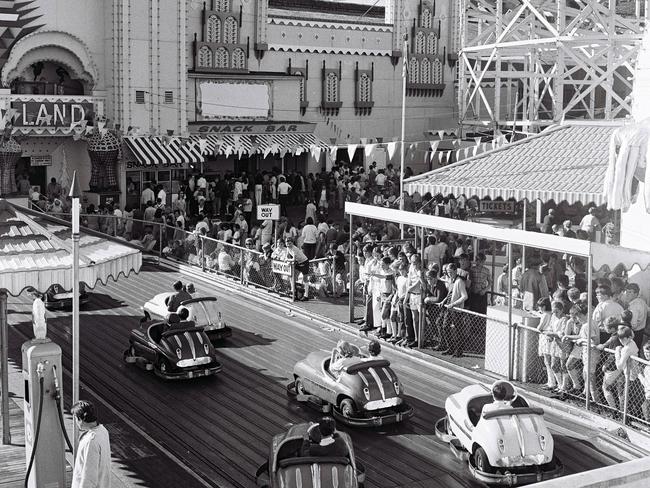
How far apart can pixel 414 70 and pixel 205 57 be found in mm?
11929

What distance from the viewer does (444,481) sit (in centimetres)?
1254

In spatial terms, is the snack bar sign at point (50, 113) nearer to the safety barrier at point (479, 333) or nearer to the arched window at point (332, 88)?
the safety barrier at point (479, 333)

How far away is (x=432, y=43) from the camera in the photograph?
4841 cm

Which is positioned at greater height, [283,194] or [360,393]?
[283,194]

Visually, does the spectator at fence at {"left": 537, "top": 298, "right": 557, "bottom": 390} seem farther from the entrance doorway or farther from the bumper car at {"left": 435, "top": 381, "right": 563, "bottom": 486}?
the entrance doorway

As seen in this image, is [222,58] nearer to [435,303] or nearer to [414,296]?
[414,296]

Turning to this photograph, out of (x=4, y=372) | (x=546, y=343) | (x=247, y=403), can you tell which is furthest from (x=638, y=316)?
(x=4, y=372)

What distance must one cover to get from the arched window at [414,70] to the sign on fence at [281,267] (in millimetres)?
25989

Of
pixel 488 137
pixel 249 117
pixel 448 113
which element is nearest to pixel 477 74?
pixel 488 137

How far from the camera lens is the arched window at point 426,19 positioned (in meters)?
47.9

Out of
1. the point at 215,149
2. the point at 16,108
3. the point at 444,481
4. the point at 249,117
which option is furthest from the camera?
the point at 249,117

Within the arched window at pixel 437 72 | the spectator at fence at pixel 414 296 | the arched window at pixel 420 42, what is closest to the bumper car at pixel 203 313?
the spectator at fence at pixel 414 296

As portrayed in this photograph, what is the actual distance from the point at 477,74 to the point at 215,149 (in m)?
12.7

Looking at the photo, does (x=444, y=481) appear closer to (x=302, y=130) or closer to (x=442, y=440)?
(x=442, y=440)
